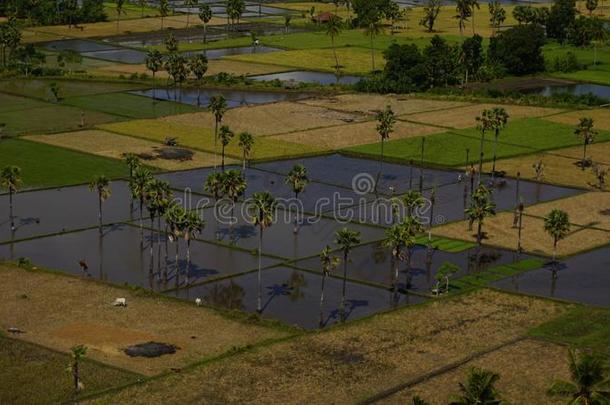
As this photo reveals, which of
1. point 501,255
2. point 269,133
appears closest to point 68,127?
point 269,133

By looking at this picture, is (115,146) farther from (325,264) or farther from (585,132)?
(325,264)

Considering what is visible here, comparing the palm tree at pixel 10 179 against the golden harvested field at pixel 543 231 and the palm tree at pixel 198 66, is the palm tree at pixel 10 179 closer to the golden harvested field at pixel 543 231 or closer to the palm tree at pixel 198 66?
the golden harvested field at pixel 543 231

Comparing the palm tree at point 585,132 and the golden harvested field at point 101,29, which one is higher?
the golden harvested field at point 101,29

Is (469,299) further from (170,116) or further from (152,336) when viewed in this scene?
(170,116)

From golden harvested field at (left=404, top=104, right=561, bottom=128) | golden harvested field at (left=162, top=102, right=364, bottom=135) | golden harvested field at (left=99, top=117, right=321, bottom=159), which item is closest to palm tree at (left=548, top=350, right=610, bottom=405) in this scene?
golden harvested field at (left=99, top=117, right=321, bottom=159)

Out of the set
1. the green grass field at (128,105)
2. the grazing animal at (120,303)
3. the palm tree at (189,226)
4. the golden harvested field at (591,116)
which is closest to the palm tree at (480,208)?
the palm tree at (189,226)

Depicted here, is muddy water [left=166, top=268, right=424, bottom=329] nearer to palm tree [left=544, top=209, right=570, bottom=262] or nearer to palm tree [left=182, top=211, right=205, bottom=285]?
palm tree [left=182, top=211, right=205, bottom=285]
